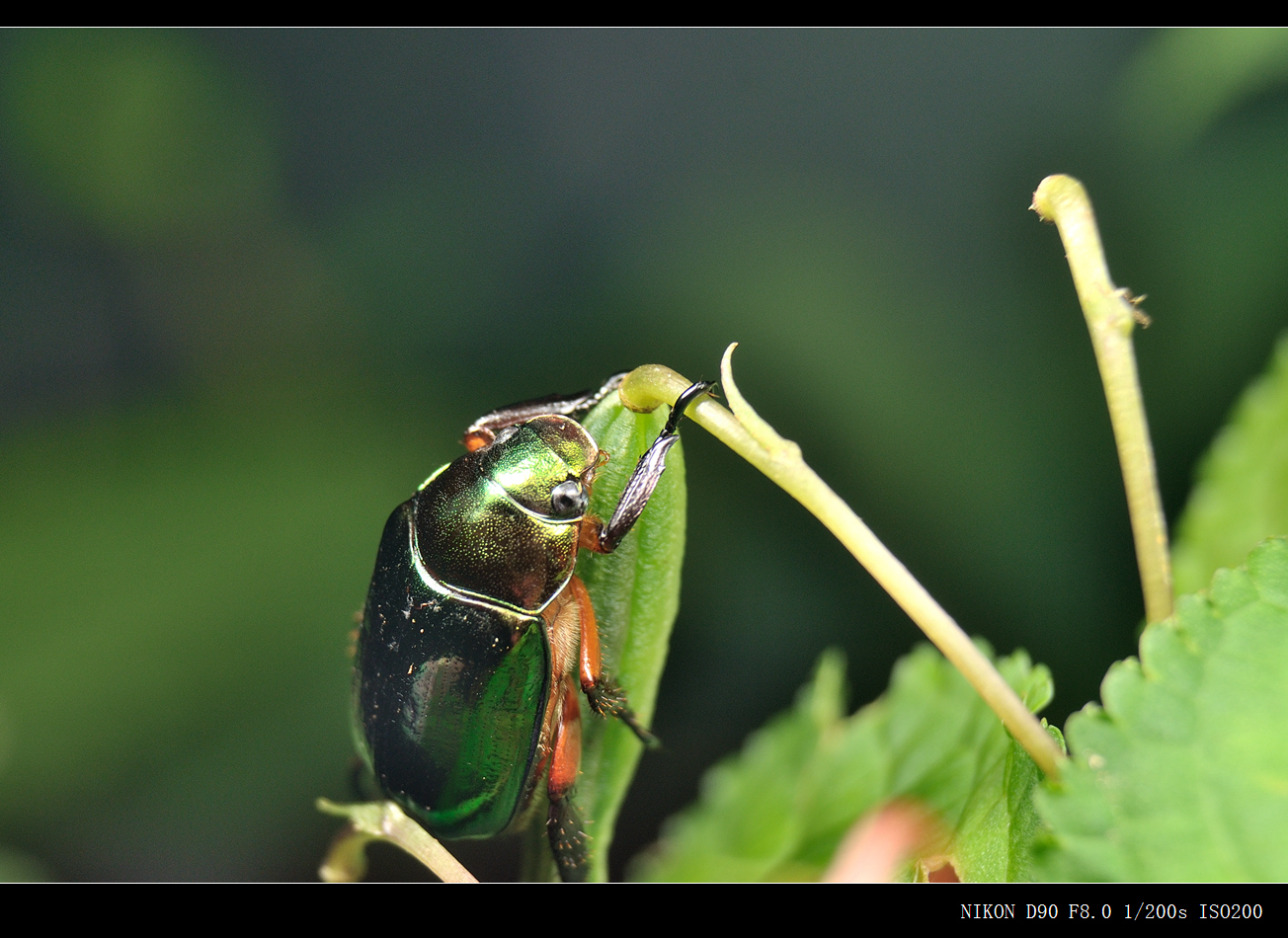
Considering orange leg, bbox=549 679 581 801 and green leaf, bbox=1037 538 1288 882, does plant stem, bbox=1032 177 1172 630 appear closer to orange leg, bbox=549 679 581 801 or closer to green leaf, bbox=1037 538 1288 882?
green leaf, bbox=1037 538 1288 882

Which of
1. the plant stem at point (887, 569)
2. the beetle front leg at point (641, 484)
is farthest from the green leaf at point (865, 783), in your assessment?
the beetle front leg at point (641, 484)

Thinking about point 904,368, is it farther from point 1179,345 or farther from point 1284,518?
point 1284,518

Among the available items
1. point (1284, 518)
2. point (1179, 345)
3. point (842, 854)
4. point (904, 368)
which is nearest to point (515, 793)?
point (842, 854)

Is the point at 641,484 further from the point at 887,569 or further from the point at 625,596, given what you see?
the point at 887,569

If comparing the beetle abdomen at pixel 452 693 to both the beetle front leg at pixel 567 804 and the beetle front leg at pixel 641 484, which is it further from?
the beetle front leg at pixel 641 484

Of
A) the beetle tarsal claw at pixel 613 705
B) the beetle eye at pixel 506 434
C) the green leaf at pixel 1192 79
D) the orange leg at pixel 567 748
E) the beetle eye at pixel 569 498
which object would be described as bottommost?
the green leaf at pixel 1192 79

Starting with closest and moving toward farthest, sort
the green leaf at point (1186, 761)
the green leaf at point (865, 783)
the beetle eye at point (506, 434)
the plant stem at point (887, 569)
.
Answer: the green leaf at point (1186, 761), the plant stem at point (887, 569), the green leaf at point (865, 783), the beetle eye at point (506, 434)

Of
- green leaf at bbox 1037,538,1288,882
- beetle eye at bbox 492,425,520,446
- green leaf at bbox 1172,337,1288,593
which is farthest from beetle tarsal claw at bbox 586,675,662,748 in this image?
green leaf at bbox 1172,337,1288,593
